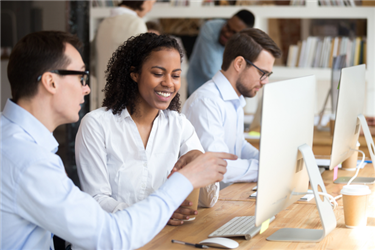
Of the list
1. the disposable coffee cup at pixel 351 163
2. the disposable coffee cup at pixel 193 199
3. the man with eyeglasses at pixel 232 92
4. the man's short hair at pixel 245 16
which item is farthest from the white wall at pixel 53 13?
the disposable coffee cup at pixel 193 199

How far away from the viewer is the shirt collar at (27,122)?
1028mm

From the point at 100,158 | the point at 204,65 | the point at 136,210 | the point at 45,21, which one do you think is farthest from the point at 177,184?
the point at 45,21

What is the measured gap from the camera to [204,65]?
3.99 metres

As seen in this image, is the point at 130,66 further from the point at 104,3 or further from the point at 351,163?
the point at 104,3

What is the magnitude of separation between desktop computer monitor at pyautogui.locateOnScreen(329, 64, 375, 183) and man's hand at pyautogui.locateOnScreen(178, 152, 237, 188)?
0.72 metres

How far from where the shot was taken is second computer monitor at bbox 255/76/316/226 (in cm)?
111

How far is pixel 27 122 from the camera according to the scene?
1031mm

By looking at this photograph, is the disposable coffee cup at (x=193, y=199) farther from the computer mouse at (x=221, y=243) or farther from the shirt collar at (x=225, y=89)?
the shirt collar at (x=225, y=89)

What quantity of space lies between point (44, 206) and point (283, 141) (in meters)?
0.64

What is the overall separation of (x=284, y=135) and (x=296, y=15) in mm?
3474

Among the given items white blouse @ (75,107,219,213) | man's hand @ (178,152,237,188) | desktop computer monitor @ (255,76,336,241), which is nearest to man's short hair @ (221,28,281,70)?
white blouse @ (75,107,219,213)

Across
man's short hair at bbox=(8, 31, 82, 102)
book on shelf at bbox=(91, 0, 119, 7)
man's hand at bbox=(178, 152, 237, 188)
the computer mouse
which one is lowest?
the computer mouse

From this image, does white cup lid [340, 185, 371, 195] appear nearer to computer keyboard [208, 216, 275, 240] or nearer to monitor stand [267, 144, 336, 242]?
monitor stand [267, 144, 336, 242]

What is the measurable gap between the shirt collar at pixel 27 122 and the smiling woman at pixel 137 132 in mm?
457
